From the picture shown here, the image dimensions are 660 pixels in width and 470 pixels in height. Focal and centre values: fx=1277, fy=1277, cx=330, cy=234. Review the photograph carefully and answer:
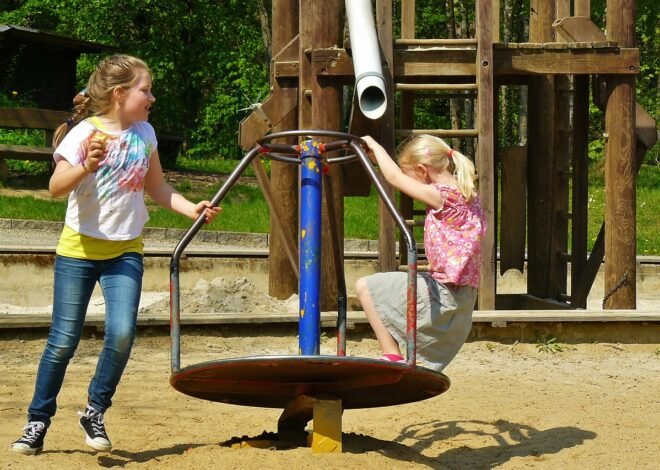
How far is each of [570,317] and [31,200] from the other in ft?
38.3

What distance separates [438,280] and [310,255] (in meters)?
0.52

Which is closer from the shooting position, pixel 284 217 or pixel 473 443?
pixel 473 443

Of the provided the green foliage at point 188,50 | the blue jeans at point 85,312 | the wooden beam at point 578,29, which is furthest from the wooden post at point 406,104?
the green foliage at point 188,50

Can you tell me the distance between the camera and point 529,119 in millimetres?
10617

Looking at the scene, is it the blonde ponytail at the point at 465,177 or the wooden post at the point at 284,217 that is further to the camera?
the wooden post at the point at 284,217

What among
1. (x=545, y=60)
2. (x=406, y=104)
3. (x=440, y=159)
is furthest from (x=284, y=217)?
(x=440, y=159)

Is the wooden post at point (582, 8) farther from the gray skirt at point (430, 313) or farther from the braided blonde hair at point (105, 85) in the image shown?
the braided blonde hair at point (105, 85)

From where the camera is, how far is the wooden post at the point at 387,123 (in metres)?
8.51

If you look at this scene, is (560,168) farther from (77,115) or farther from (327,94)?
(77,115)

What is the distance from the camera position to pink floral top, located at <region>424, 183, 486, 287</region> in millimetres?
4730

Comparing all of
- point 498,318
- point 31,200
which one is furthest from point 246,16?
point 498,318

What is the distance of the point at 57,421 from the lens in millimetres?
5621

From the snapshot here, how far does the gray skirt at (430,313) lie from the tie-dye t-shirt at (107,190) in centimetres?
94

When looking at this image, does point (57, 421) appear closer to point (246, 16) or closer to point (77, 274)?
point (77, 274)
